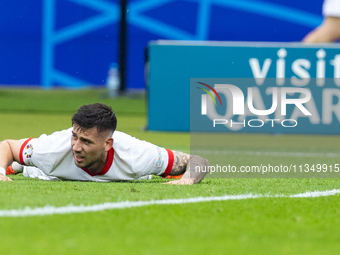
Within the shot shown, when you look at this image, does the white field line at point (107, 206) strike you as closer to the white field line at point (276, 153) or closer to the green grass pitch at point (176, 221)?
the green grass pitch at point (176, 221)

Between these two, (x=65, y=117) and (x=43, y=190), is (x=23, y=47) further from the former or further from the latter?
(x=43, y=190)

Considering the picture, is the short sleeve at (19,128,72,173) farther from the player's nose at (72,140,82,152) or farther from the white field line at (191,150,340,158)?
the white field line at (191,150,340,158)

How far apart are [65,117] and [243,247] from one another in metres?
11.1

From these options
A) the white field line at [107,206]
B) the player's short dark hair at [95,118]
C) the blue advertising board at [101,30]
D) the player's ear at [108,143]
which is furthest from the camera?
the blue advertising board at [101,30]

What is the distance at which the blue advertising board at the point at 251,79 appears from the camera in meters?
9.42

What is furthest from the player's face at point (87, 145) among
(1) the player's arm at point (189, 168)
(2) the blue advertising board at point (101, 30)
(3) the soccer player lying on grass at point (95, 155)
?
(2) the blue advertising board at point (101, 30)

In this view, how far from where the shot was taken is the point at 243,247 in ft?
8.98

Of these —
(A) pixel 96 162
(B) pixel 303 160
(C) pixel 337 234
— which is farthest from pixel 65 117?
(C) pixel 337 234

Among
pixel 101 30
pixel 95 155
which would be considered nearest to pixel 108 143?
pixel 95 155

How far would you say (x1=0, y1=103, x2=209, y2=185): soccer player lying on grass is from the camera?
445 cm

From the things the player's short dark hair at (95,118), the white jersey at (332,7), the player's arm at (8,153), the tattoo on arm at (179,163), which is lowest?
the tattoo on arm at (179,163)

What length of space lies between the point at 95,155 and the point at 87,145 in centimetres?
10

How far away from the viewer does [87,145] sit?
444 cm

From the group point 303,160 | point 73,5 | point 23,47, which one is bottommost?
point 303,160
